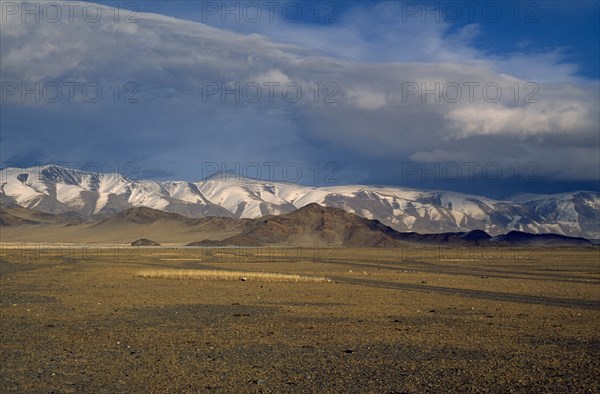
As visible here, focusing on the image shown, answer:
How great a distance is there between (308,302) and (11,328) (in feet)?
41.7

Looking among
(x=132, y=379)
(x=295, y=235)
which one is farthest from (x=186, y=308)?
(x=295, y=235)

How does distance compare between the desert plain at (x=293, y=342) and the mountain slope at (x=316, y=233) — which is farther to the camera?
the mountain slope at (x=316, y=233)

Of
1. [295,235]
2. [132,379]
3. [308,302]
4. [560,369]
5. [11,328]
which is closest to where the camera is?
[132,379]

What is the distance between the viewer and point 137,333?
19.9m

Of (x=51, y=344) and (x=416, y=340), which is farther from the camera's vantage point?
(x=416, y=340)

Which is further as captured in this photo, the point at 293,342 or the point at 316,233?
the point at 316,233

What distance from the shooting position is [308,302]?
2997 centimetres

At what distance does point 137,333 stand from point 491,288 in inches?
1046

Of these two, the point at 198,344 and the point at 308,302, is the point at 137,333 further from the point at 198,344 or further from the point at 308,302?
the point at 308,302

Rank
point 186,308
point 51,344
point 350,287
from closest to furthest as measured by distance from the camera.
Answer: point 51,344 < point 186,308 < point 350,287

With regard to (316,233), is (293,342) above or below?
above

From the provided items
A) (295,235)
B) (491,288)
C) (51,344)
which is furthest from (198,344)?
(295,235)

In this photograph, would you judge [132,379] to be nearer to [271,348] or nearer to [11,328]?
[271,348]

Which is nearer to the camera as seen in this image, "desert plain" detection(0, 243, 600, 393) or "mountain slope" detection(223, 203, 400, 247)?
"desert plain" detection(0, 243, 600, 393)
